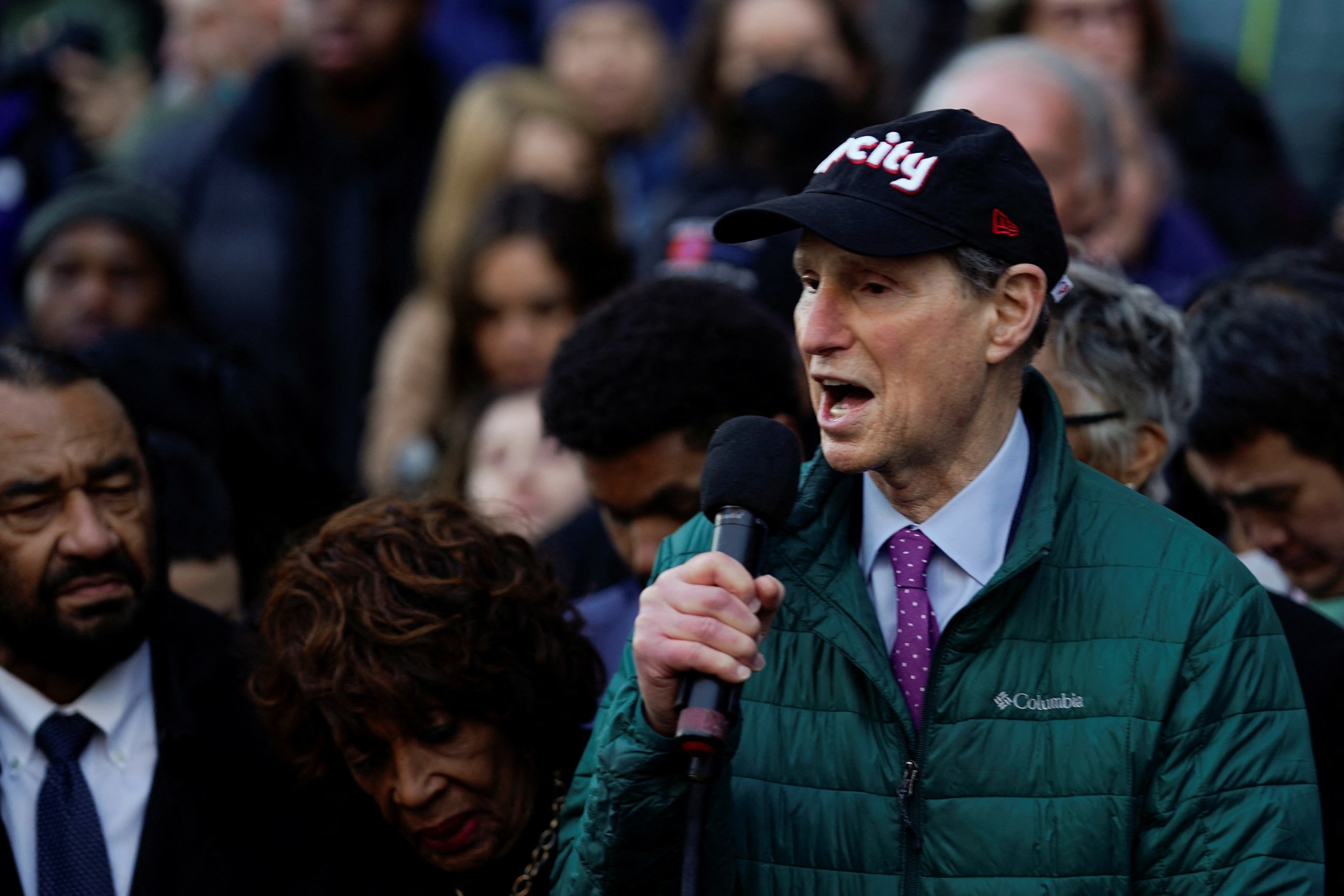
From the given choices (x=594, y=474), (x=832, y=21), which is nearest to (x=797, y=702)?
(x=594, y=474)

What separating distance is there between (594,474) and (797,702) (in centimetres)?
136

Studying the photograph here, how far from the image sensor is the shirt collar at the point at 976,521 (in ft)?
8.58

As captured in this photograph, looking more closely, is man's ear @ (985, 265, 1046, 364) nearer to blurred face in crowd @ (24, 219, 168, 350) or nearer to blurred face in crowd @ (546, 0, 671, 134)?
blurred face in crowd @ (24, 219, 168, 350)

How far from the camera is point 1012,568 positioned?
2477 mm

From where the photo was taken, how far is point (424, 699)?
312 cm

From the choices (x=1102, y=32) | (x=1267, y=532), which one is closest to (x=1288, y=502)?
(x=1267, y=532)

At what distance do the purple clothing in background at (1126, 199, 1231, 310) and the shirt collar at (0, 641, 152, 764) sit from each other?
344cm

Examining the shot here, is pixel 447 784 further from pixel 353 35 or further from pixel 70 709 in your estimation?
pixel 353 35

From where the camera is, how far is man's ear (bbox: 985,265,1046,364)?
2570 millimetres

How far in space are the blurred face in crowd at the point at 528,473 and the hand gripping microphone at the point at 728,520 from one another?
2.84 metres

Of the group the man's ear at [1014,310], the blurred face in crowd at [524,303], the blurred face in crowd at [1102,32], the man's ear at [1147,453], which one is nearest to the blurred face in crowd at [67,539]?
the man's ear at [1014,310]

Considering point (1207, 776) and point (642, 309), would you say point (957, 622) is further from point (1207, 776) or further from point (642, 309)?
point (642, 309)

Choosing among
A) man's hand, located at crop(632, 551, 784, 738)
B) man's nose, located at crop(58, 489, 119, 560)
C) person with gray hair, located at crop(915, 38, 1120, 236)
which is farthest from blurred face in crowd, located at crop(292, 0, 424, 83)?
man's hand, located at crop(632, 551, 784, 738)

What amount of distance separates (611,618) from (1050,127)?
85.6 inches
